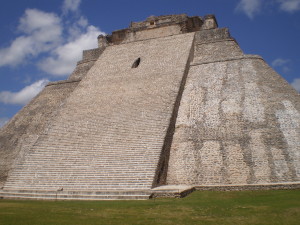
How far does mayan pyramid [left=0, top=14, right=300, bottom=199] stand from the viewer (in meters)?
8.03

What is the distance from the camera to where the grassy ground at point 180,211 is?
4844mm

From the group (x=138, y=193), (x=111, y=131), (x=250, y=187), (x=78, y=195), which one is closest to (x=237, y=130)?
(x=250, y=187)

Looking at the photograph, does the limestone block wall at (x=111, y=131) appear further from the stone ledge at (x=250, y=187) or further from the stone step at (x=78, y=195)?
the stone ledge at (x=250, y=187)

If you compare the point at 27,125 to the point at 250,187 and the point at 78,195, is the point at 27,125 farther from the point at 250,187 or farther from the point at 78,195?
the point at 250,187

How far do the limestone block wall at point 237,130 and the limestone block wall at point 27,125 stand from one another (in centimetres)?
545

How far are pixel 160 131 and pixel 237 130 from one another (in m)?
2.25

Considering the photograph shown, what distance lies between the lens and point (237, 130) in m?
8.91

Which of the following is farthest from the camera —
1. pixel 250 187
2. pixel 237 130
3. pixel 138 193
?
pixel 237 130

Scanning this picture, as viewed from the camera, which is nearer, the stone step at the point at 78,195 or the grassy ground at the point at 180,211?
the grassy ground at the point at 180,211

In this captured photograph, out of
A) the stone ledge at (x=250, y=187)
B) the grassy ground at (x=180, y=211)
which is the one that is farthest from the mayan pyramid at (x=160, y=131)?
the grassy ground at (x=180, y=211)

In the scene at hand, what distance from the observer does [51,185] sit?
8.55 metres

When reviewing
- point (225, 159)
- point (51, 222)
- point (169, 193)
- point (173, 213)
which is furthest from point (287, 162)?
point (51, 222)

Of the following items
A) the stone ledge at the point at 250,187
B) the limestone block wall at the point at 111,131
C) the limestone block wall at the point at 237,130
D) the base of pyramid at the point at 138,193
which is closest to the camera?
the base of pyramid at the point at 138,193

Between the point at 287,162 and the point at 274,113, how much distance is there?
1785mm
